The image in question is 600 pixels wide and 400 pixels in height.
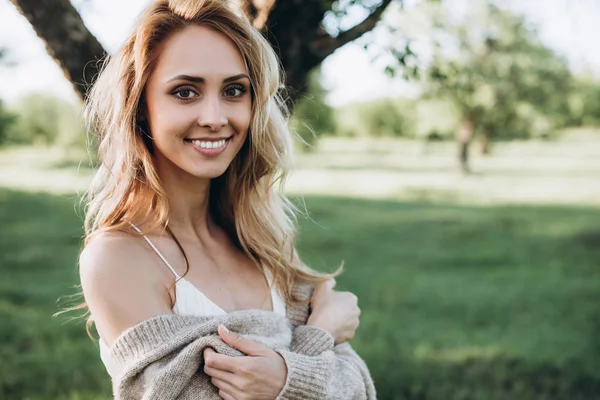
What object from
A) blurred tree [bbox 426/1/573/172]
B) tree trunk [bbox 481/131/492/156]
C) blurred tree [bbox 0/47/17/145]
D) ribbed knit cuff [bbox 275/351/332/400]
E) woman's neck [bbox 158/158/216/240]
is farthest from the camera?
tree trunk [bbox 481/131/492/156]

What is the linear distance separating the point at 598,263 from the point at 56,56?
35.3 ft

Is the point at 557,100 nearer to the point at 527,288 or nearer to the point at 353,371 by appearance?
the point at 527,288

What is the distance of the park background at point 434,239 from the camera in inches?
215

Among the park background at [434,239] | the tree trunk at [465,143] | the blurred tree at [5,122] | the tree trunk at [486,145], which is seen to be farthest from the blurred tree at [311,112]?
the tree trunk at [486,145]

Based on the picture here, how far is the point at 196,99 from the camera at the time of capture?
2023 millimetres

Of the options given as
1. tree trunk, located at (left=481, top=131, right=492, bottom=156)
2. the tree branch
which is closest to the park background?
the tree branch

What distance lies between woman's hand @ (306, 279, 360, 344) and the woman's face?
642 millimetres

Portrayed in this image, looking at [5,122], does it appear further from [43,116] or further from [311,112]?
[43,116]

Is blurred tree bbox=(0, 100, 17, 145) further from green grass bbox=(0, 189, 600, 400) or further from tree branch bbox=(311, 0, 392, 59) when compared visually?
tree branch bbox=(311, 0, 392, 59)

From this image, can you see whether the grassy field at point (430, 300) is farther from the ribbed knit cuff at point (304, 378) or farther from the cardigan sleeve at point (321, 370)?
the ribbed knit cuff at point (304, 378)

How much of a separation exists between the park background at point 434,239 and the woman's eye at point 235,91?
0.45m

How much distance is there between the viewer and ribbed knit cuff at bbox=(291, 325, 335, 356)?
2172 mm

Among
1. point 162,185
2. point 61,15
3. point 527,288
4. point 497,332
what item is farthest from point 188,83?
point 527,288

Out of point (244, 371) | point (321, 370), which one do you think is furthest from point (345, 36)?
point (244, 371)
